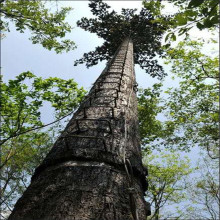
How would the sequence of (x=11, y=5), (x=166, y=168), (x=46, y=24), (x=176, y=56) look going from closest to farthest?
(x=11, y=5) → (x=46, y=24) → (x=176, y=56) → (x=166, y=168)

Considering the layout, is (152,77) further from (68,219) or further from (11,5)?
(68,219)

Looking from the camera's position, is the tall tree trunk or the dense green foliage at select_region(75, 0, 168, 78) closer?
the tall tree trunk

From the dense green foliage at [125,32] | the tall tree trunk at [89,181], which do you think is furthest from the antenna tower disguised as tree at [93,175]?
the dense green foliage at [125,32]

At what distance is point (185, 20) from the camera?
1.65 meters

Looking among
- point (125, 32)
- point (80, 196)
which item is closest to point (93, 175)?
point (80, 196)

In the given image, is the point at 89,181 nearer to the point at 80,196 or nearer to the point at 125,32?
the point at 80,196

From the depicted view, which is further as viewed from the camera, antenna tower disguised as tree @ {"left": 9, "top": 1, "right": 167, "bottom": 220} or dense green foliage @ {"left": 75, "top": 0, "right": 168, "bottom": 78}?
dense green foliage @ {"left": 75, "top": 0, "right": 168, "bottom": 78}

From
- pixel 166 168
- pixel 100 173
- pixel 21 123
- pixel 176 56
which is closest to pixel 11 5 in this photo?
pixel 21 123

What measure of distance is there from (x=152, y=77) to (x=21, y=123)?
6856 millimetres

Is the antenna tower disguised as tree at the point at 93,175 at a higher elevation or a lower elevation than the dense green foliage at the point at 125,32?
lower

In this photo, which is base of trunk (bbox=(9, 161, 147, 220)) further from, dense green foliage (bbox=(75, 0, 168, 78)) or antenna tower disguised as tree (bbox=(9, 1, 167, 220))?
dense green foliage (bbox=(75, 0, 168, 78))

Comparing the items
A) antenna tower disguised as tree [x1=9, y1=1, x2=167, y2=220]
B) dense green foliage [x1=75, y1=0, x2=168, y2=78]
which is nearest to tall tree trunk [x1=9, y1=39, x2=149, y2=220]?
antenna tower disguised as tree [x1=9, y1=1, x2=167, y2=220]

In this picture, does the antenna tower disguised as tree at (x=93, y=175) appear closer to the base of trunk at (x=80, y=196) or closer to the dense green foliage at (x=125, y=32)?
the base of trunk at (x=80, y=196)

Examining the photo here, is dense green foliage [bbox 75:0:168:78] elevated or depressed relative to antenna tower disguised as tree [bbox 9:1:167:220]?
elevated
